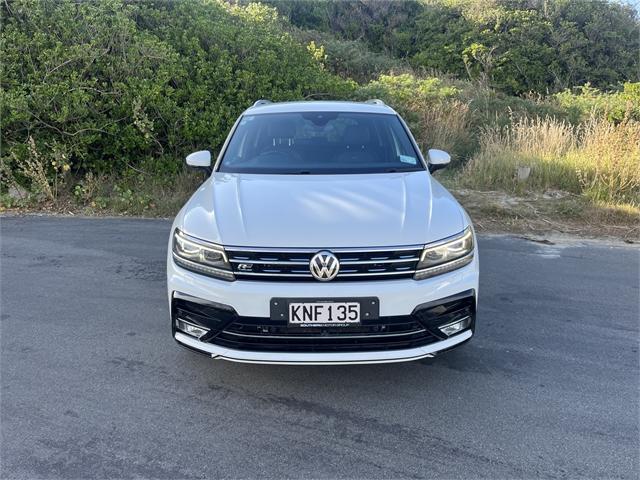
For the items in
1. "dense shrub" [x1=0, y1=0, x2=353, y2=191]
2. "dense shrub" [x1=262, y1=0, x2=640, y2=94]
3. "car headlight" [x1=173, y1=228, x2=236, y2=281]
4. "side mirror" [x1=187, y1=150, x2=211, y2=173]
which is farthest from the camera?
"dense shrub" [x1=262, y1=0, x2=640, y2=94]

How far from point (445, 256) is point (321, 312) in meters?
0.81

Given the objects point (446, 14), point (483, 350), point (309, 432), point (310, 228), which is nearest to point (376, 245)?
point (310, 228)

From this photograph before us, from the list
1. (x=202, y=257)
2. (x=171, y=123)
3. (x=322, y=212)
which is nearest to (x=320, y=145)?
(x=322, y=212)

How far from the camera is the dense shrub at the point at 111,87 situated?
8102 millimetres

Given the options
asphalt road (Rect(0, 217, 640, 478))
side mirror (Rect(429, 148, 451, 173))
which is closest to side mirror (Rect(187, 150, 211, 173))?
asphalt road (Rect(0, 217, 640, 478))

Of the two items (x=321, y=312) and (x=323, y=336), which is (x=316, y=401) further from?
(x=321, y=312)

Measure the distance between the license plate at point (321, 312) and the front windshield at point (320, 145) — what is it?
1.43 metres

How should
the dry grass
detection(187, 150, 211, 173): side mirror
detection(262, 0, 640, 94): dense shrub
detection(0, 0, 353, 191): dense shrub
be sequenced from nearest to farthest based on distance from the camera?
detection(187, 150, 211, 173): side mirror → detection(0, 0, 353, 191): dense shrub → the dry grass → detection(262, 0, 640, 94): dense shrub

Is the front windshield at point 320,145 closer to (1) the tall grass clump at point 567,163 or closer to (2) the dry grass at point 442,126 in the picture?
(1) the tall grass clump at point 567,163

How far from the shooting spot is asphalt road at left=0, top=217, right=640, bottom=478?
2.62 metres

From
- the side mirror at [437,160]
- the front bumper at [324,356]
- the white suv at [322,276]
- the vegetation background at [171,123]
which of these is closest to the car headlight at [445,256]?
the white suv at [322,276]

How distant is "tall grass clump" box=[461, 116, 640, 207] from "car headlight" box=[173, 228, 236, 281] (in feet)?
20.8

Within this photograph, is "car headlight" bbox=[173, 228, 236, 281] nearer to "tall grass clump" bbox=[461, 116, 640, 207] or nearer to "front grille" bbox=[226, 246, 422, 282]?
"front grille" bbox=[226, 246, 422, 282]

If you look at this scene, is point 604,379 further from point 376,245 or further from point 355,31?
point 355,31
